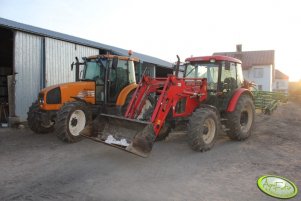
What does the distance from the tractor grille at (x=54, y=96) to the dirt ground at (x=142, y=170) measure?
110 centimetres

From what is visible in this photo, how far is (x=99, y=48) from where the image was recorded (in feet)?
46.1

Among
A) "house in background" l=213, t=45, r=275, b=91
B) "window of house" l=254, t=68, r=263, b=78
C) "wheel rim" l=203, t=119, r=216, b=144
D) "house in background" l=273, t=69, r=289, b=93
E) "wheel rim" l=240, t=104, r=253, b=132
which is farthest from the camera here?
"house in background" l=273, t=69, r=289, b=93

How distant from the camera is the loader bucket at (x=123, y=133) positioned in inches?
223

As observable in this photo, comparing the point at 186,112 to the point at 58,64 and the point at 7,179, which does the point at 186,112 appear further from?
the point at 58,64

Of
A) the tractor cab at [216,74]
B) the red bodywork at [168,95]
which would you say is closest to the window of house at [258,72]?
the tractor cab at [216,74]

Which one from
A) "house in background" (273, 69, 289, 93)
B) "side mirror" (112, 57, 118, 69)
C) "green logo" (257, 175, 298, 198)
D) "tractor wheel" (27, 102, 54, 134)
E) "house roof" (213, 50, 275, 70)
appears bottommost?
"green logo" (257, 175, 298, 198)

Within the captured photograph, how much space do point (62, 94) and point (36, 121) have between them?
125 cm

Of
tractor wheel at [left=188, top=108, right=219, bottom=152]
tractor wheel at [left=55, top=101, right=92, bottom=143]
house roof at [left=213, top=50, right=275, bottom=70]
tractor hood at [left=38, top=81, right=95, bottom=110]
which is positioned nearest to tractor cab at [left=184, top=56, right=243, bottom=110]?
tractor wheel at [left=188, top=108, right=219, bottom=152]

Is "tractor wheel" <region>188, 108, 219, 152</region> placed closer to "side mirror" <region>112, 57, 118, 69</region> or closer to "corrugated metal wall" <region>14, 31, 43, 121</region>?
"side mirror" <region>112, 57, 118, 69</region>

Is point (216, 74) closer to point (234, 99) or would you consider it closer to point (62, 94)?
point (234, 99)

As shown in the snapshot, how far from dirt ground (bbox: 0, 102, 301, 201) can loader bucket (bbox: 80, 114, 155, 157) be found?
15.1 inches

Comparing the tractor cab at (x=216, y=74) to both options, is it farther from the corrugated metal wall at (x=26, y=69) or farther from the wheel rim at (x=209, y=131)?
the corrugated metal wall at (x=26, y=69)

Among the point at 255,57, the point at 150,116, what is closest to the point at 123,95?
the point at 150,116

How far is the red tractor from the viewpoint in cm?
641
